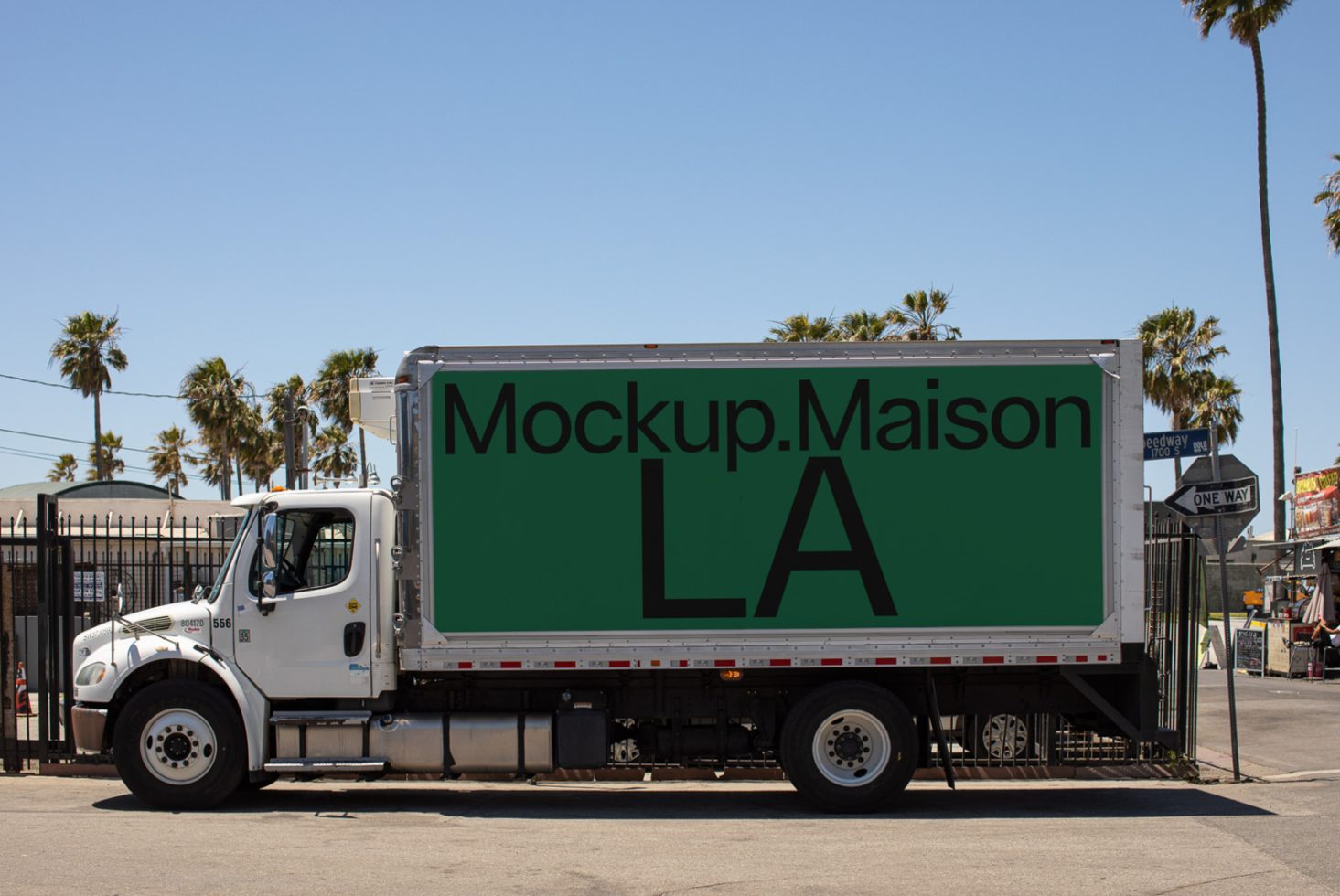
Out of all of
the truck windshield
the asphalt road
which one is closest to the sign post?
the asphalt road

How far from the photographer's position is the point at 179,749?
10.7m

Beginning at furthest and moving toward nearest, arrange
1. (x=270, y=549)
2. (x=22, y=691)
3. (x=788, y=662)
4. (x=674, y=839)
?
(x=22, y=691) → (x=270, y=549) → (x=788, y=662) → (x=674, y=839)

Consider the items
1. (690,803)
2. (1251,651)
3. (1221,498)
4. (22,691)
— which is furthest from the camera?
(1251,651)

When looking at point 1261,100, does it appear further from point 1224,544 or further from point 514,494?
point 514,494

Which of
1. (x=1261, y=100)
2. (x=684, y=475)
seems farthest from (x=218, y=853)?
(x=1261, y=100)

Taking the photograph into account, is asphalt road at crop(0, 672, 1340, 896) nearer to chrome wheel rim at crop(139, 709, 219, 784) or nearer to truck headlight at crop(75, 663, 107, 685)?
chrome wheel rim at crop(139, 709, 219, 784)

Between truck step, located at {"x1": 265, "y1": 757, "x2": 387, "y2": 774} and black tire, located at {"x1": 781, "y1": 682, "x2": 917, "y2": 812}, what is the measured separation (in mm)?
3268

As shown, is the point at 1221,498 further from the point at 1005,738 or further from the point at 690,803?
the point at 690,803

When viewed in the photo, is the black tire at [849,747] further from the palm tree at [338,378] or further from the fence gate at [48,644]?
the palm tree at [338,378]

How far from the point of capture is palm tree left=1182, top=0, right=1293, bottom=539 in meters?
33.3

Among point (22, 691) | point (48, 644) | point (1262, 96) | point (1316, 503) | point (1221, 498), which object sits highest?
point (1262, 96)

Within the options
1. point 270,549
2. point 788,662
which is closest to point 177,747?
point 270,549

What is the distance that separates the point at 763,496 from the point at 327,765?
13.4 feet

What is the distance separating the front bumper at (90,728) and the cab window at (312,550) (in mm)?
1591
